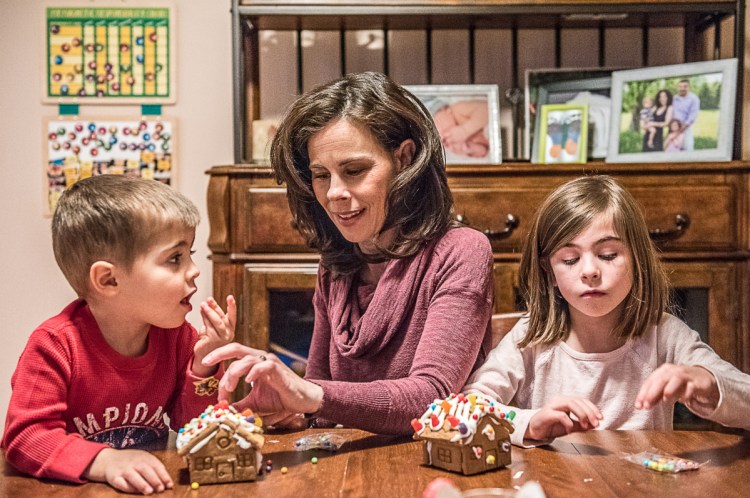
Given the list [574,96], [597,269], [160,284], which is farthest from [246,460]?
[574,96]

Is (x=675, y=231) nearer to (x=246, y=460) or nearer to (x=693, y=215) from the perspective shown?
(x=693, y=215)

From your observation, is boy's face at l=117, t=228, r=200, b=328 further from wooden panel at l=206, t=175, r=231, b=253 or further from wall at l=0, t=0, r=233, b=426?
wall at l=0, t=0, r=233, b=426

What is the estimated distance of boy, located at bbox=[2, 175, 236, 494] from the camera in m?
1.15

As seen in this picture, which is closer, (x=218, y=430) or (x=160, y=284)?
(x=218, y=430)

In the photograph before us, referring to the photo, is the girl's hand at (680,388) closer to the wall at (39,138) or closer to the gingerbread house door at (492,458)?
the gingerbread house door at (492,458)

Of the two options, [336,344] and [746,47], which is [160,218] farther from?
[746,47]

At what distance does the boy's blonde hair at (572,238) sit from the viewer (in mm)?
1412

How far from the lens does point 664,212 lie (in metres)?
2.23

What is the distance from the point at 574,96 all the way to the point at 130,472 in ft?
6.74

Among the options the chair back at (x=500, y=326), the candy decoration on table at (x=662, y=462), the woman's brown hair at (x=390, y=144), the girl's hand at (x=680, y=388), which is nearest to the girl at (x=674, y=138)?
the chair back at (x=500, y=326)

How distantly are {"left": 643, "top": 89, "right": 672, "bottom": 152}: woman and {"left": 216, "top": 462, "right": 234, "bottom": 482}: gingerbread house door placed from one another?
1836 millimetres

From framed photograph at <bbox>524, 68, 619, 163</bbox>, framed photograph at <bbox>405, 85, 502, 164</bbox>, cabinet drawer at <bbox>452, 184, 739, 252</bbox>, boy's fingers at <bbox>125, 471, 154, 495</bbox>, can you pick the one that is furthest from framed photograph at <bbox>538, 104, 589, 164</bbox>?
boy's fingers at <bbox>125, 471, 154, 495</bbox>

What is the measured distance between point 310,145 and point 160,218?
306 millimetres

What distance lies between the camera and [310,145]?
1387 millimetres
